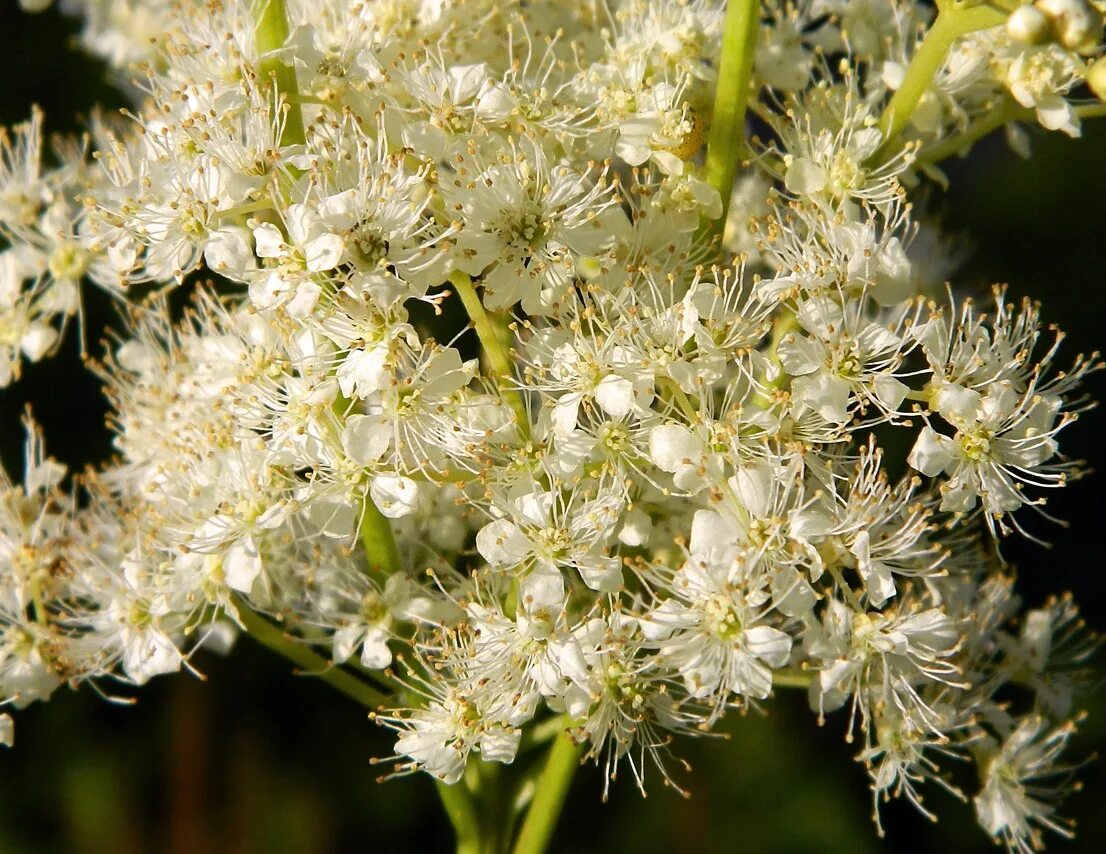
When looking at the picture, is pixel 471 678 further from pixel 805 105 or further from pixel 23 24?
pixel 23 24

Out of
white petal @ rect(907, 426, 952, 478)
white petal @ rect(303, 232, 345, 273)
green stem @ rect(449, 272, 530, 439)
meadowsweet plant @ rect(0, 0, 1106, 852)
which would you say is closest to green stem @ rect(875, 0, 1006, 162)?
meadowsweet plant @ rect(0, 0, 1106, 852)

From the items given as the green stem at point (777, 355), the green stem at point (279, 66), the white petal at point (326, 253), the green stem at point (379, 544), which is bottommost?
the green stem at point (379, 544)

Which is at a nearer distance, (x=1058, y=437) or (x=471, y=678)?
(x=471, y=678)

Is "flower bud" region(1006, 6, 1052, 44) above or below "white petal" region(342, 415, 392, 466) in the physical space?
above

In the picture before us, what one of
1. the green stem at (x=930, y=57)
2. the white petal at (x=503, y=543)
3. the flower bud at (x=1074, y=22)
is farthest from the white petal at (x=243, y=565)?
the flower bud at (x=1074, y=22)

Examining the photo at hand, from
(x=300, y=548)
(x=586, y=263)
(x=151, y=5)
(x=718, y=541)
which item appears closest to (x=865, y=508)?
(x=718, y=541)

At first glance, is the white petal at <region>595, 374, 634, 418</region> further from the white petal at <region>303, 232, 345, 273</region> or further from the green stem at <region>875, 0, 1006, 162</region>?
the green stem at <region>875, 0, 1006, 162</region>

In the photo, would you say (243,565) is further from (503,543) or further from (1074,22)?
(1074,22)

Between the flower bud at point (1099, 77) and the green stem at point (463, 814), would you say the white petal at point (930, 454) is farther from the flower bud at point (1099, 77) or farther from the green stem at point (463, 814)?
the green stem at point (463, 814)
